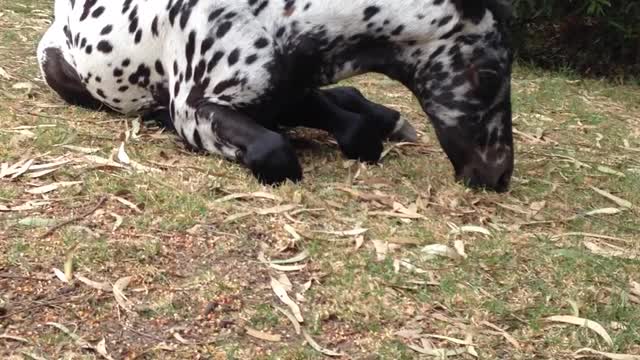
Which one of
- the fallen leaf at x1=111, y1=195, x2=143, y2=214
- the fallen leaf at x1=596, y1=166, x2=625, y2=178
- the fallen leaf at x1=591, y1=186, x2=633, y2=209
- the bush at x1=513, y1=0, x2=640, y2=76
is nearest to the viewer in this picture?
the fallen leaf at x1=111, y1=195, x2=143, y2=214

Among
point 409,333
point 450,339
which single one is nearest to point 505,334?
point 450,339

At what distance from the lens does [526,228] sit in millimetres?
3221

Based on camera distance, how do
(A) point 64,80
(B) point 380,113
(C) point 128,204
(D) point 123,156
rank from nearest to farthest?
(C) point 128,204, (D) point 123,156, (B) point 380,113, (A) point 64,80

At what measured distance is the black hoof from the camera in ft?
10.8

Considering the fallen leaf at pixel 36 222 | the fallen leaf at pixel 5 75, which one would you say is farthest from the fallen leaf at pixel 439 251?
the fallen leaf at pixel 5 75

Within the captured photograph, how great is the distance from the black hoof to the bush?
3.33 metres

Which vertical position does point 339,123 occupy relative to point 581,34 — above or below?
above

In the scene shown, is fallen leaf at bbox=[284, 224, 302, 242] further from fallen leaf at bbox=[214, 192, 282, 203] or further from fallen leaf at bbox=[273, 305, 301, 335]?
fallen leaf at bbox=[273, 305, 301, 335]

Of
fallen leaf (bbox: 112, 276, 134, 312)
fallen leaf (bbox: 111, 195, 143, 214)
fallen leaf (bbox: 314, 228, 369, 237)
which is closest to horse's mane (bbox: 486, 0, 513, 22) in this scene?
fallen leaf (bbox: 314, 228, 369, 237)

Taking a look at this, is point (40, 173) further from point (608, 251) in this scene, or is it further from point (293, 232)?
point (608, 251)

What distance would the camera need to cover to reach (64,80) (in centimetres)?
415

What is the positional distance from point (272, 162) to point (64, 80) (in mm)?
1354

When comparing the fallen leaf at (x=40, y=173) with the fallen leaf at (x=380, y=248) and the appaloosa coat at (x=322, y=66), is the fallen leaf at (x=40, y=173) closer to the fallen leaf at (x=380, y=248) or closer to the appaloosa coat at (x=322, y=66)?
the appaloosa coat at (x=322, y=66)

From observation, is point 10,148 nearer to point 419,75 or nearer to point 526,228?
point 419,75
